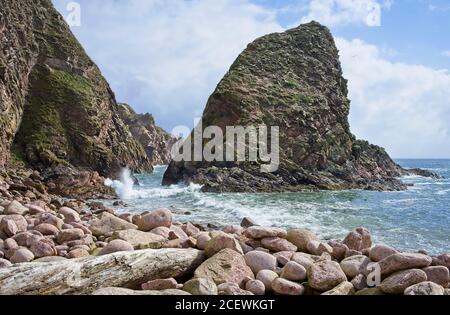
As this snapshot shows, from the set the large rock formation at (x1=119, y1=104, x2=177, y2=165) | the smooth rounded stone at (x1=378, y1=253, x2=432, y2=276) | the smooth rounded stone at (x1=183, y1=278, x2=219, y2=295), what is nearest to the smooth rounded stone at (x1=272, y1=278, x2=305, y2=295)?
the smooth rounded stone at (x1=183, y1=278, x2=219, y2=295)

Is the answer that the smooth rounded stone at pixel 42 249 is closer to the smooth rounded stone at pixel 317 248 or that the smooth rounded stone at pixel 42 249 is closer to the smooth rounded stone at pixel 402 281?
the smooth rounded stone at pixel 317 248

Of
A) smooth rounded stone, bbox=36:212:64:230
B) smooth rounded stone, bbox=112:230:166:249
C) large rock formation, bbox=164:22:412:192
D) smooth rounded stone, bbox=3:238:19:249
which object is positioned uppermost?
large rock formation, bbox=164:22:412:192

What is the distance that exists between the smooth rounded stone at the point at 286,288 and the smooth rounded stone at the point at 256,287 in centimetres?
23

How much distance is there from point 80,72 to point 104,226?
59803mm

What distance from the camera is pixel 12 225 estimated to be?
34.2ft

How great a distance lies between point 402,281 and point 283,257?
2.78 metres

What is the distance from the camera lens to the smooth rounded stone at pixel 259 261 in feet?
29.0

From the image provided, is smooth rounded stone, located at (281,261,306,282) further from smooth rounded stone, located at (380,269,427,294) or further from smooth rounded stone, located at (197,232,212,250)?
smooth rounded stone, located at (197,232,212,250)

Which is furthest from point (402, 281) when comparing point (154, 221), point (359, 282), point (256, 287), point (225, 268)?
point (154, 221)

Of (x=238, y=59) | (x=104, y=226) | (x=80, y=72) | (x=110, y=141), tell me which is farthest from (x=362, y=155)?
(x=104, y=226)

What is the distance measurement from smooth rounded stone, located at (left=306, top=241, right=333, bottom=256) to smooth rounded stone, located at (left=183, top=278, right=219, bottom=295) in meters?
3.82

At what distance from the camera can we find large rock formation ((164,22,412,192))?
189 feet

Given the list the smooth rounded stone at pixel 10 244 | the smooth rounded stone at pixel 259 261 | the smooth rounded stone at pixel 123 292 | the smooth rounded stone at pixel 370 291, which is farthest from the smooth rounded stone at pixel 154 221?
the smooth rounded stone at pixel 370 291
